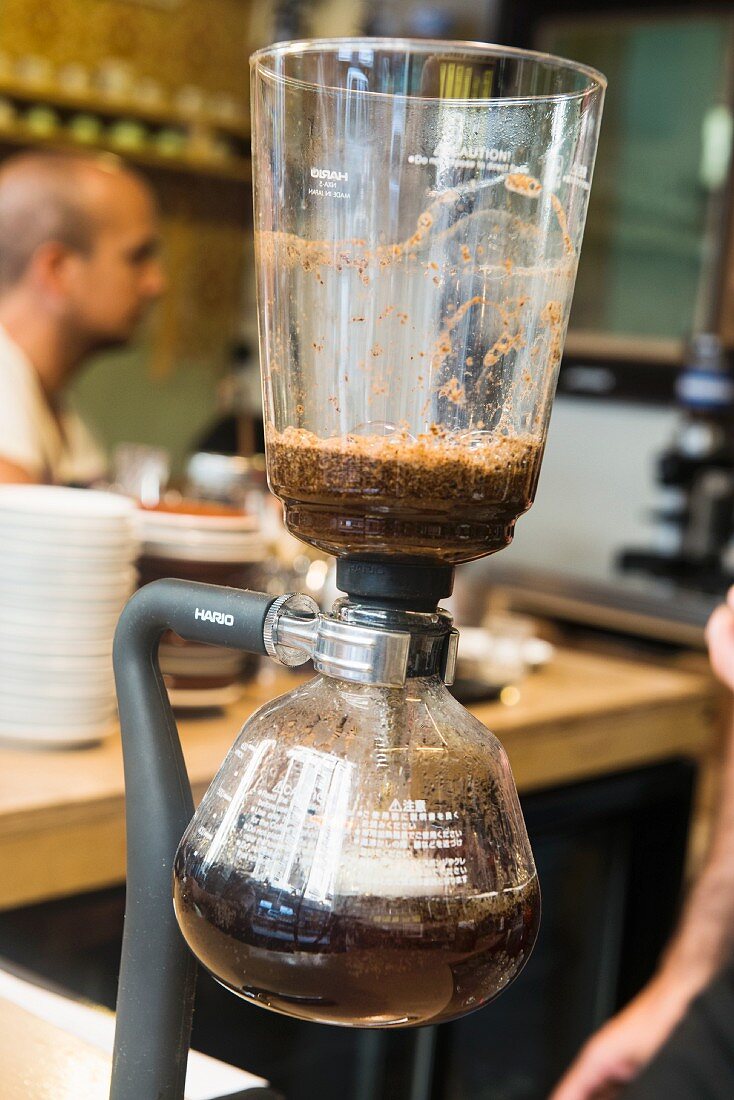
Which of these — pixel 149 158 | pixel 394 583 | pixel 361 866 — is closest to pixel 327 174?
pixel 394 583

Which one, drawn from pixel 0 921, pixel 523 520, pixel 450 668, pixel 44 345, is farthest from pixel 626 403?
pixel 450 668

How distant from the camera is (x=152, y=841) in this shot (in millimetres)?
664

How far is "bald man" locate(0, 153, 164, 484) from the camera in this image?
8.30 feet

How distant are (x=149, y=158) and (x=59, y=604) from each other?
10.4 feet

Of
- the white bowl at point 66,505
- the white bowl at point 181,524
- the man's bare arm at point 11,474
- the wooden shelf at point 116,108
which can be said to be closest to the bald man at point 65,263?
the man's bare arm at point 11,474

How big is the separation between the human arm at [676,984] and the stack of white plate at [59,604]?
59 centimetres

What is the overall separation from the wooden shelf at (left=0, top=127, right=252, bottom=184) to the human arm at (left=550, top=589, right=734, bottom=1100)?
295 centimetres

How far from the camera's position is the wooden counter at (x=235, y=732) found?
122 cm

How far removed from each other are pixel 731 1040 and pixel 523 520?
3.35m

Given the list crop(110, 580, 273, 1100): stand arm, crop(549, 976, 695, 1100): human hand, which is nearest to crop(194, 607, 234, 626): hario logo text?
crop(110, 580, 273, 1100): stand arm

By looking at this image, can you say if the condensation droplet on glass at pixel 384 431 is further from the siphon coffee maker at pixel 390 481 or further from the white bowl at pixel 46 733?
the white bowl at pixel 46 733

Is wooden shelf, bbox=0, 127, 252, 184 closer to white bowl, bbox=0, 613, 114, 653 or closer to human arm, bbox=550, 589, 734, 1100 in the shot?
white bowl, bbox=0, 613, 114, 653

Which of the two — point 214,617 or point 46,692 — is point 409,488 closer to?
point 214,617

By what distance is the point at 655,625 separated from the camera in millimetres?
3008
